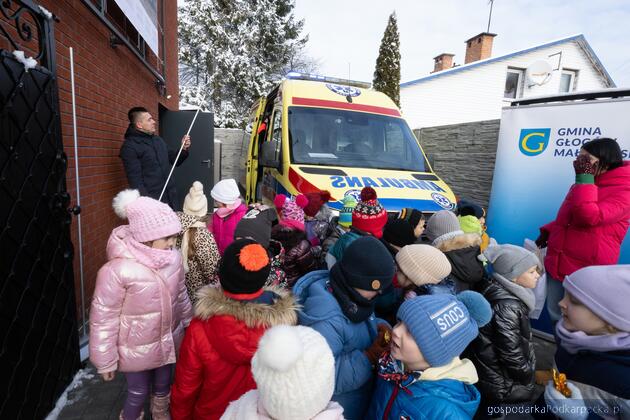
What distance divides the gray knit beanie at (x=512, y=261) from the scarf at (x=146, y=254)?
210 centimetres

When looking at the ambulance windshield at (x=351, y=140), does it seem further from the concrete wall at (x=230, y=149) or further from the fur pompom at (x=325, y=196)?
the concrete wall at (x=230, y=149)

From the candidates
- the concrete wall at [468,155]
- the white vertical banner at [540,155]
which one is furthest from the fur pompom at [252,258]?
the concrete wall at [468,155]

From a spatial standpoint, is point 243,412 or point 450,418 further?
point 450,418

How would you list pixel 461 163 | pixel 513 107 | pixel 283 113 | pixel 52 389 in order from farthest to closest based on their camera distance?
pixel 461 163 → pixel 283 113 → pixel 513 107 → pixel 52 389

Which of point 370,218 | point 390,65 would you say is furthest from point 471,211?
point 390,65

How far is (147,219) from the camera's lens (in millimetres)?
1952

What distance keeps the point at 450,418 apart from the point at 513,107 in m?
4.09

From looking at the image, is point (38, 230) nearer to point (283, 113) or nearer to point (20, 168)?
point (20, 168)

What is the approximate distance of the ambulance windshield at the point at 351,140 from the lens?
4.68m

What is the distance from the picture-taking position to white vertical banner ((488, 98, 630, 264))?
3.52 metres

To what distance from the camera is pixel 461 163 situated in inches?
276

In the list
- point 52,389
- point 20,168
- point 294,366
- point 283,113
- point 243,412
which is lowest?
point 52,389

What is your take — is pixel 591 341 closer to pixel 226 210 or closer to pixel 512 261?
pixel 512 261

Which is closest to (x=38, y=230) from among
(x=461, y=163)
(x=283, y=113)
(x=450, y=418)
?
(x=450, y=418)
